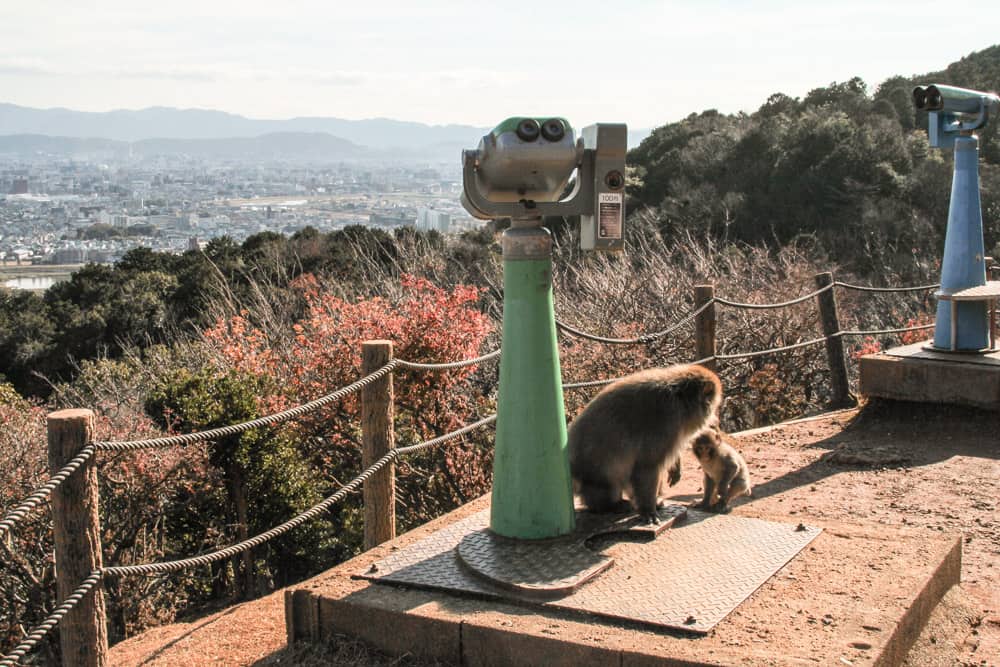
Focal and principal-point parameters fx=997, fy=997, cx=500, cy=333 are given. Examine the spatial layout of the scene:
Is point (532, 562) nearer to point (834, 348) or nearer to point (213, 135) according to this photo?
point (834, 348)

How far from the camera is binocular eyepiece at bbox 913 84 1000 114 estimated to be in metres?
6.74

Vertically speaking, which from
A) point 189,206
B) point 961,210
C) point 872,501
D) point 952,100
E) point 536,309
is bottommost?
point 872,501

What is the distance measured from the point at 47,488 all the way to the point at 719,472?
2983 millimetres

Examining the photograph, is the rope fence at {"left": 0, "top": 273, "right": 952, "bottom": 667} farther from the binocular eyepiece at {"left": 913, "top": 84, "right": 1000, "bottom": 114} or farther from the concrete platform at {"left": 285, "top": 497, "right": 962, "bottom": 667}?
the binocular eyepiece at {"left": 913, "top": 84, "right": 1000, "bottom": 114}

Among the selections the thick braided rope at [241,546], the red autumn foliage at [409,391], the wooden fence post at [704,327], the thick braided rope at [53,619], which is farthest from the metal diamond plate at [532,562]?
the red autumn foliage at [409,391]

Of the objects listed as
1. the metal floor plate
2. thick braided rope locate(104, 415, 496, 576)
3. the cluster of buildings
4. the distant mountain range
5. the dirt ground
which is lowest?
the dirt ground

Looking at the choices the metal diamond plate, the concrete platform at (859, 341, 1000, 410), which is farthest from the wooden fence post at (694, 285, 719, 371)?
the metal diamond plate

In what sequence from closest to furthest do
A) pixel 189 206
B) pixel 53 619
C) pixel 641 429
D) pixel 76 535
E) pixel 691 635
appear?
pixel 53 619 < pixel 691 635 < pixel 76 535 < pixel 641 429 < pixel 189 206

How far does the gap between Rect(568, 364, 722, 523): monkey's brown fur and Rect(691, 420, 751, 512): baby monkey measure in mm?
572

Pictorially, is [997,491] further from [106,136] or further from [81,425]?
[106,136]

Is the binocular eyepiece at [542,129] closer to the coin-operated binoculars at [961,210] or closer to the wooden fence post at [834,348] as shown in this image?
the coin-operated binoculars at [961,210]

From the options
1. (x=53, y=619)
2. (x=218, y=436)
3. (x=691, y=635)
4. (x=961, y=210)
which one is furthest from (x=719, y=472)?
(x=961, y=210)

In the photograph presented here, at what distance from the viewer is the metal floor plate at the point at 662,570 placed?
3416 millimetres

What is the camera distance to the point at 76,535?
11.1ft
